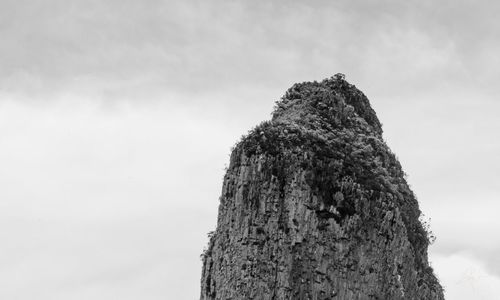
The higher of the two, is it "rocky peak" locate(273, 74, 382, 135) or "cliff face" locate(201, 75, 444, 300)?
"rocky peak" locate(273, 74, 382, 135)

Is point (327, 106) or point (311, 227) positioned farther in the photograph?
point (327, 106)

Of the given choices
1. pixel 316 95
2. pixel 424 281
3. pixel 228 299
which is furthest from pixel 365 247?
pixel 316 95

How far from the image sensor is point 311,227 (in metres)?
31.0

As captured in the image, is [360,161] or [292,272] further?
[360,161]

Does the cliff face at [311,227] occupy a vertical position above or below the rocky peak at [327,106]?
below

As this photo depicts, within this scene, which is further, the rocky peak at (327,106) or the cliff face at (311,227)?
the rocky peak at (327,106)

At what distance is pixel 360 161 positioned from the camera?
3359 cm

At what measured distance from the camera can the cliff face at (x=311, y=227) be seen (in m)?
30.6

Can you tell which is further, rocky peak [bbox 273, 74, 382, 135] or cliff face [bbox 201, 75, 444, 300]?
rocky peak [bbox 273, 74, 382, 135]

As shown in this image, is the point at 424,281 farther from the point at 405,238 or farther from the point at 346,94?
the point at 346,94

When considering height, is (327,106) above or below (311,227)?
above

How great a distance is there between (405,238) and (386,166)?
16.0 ft

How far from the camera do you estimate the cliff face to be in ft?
100

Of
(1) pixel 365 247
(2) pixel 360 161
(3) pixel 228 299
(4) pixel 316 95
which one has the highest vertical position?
(4) pixel 316 95
